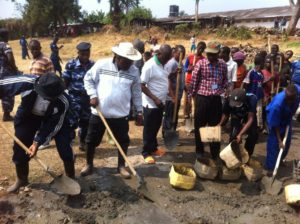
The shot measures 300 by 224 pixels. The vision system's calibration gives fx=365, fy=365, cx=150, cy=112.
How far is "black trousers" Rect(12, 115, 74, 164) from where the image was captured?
4129 mm

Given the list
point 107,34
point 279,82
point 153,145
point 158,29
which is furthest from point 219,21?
point 153,145

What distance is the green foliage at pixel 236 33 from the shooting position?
86.3 feet

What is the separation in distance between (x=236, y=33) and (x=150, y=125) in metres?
23.3

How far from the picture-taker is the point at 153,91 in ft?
17.8

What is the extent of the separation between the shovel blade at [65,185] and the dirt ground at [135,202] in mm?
173

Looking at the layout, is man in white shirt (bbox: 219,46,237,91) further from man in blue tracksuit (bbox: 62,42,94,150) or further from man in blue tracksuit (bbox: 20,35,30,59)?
man in blue tracksuit (bbox: 20,35,30,59)

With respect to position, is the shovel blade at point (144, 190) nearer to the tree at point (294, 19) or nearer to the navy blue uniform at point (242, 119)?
the navy blue uniform at point (242, 119)

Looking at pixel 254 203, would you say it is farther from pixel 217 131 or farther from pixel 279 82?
pixel 279 82

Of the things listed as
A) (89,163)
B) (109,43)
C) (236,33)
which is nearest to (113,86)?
(89,163)

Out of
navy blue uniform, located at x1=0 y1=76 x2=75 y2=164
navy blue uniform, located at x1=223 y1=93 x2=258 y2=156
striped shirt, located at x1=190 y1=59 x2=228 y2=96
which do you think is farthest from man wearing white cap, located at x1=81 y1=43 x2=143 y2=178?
navy blue uniform, located at x1=223 y1=93 x2=258 y2=156

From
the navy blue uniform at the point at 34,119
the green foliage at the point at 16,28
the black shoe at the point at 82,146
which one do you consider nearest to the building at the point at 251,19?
the green foliage at the point at 16,28

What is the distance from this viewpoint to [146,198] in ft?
14.5

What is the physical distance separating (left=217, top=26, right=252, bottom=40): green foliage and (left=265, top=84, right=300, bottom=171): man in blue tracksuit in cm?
2206

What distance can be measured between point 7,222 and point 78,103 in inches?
84.4
